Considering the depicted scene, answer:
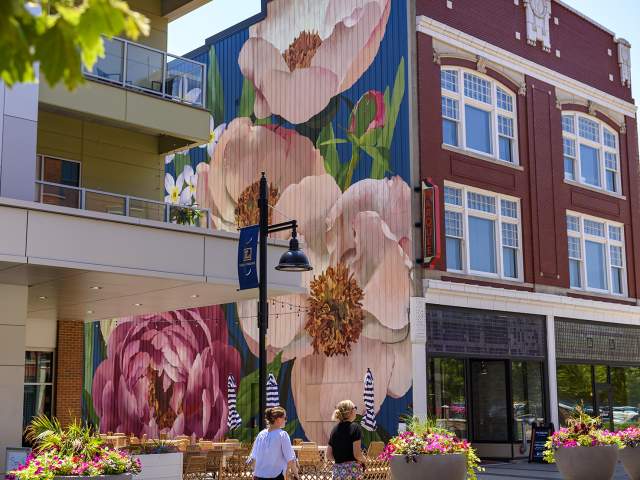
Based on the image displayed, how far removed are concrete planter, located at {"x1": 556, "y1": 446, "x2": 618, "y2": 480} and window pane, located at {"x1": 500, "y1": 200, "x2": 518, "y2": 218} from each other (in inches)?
621

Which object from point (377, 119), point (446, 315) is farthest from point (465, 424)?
point (377, 119)

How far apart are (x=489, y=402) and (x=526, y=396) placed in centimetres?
161

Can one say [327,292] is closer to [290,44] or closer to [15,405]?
[290,44]

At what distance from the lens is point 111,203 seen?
20766 mm

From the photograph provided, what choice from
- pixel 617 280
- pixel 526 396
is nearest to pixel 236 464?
pixel 526 396

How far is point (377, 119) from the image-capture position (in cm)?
3094

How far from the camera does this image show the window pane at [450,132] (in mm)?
30969

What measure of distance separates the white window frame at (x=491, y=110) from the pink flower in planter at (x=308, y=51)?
2.98m

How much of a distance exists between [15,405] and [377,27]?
17.8 m

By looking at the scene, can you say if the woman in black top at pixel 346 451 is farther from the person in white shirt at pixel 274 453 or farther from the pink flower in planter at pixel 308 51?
the pink flower in planter at pixel 308 51

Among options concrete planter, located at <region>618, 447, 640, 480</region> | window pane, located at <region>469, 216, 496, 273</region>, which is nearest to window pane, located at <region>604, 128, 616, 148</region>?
window pane, located at <region>469, 216, 496, 273</region>

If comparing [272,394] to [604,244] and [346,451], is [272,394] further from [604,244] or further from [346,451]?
[346,451]

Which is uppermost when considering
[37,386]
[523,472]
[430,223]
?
[430,223]

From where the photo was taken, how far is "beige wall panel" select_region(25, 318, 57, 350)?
25375 mm
